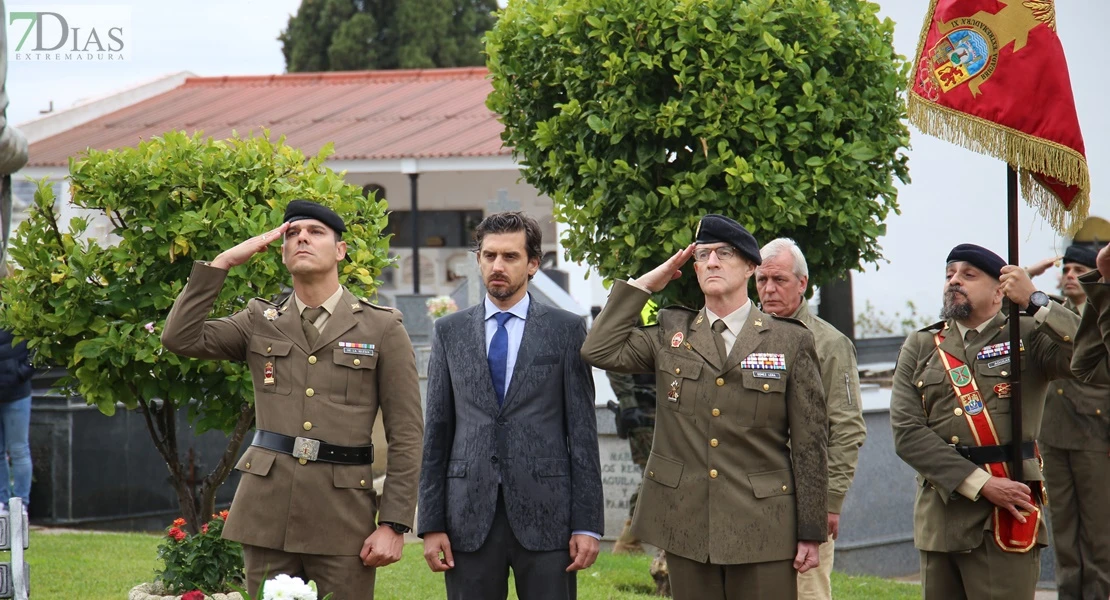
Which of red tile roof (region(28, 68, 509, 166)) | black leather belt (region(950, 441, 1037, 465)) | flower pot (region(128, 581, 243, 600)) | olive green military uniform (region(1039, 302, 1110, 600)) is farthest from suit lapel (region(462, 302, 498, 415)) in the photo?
red tile roof (region(28, 68, 509, 166))

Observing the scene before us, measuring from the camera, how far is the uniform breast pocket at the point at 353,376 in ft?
14.2

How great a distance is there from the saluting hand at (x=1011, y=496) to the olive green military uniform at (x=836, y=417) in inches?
27.8

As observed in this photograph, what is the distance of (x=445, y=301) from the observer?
47.6 ft

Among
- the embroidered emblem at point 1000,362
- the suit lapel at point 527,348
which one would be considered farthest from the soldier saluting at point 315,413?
the embroidered emblem at point 1000,362

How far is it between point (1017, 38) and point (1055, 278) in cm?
660

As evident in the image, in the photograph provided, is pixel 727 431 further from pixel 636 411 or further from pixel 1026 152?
pixel 636 411

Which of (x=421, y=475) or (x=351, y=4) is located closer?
(x=421, y=475)

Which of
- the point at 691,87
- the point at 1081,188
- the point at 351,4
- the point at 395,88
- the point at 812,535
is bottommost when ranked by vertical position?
the point at 812,535

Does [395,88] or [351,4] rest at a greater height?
[351,4]

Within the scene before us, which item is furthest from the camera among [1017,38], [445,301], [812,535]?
[445,301]

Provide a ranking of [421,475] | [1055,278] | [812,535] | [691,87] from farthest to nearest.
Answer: [1055,278] < [691,87] < [421,475] < [812,535]

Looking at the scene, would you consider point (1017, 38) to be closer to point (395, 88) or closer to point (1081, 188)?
point (1081, 188)

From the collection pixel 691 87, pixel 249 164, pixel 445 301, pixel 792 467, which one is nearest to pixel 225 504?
pixel 445 301

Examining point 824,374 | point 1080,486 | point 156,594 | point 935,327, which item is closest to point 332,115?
point 156,594
